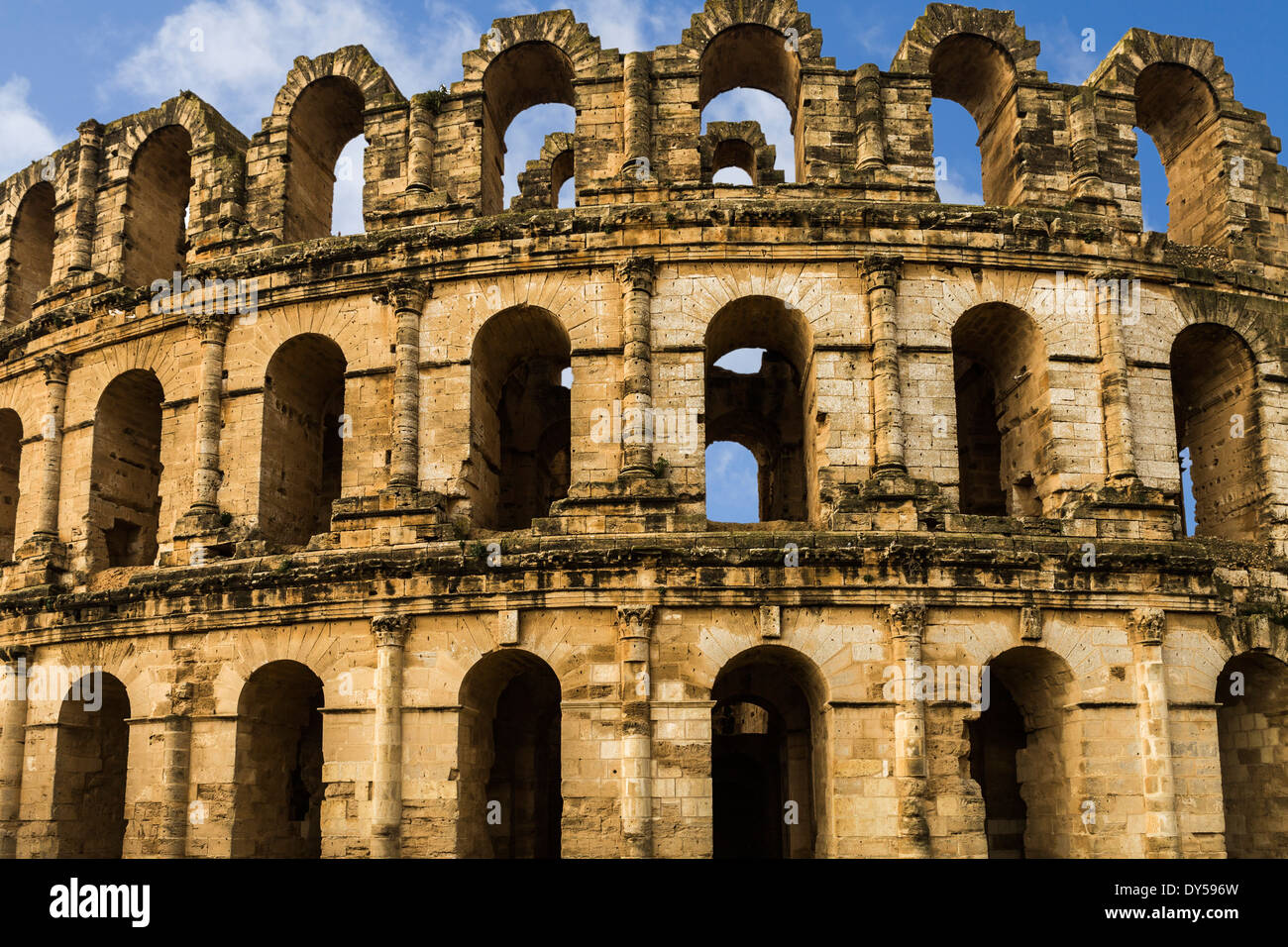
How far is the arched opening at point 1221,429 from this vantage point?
57.5 ft

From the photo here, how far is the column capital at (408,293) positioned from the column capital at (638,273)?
3.15 metres

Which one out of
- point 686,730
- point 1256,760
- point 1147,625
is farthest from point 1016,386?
point 686,730

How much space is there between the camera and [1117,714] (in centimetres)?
1531

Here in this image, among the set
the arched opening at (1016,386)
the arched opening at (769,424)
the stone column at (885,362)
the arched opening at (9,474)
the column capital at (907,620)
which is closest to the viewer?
the column capital at (907,620)

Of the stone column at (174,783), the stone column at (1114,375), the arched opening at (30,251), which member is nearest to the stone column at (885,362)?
the stone column at (1114,375)

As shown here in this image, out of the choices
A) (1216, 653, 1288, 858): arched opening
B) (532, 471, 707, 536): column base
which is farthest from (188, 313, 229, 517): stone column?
(1216, 653, 1288, 858): arched opening

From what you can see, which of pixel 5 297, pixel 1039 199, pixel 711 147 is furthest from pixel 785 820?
pixel 5 297

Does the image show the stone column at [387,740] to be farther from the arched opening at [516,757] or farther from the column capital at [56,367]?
the column capital at [56,367]

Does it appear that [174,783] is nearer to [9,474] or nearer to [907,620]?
[9,474]

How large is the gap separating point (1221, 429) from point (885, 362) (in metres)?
6.35

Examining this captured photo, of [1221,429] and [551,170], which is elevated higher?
[551,170]

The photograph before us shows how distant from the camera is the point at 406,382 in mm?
17016

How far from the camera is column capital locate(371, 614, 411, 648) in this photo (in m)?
15.7

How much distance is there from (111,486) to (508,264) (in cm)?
864
